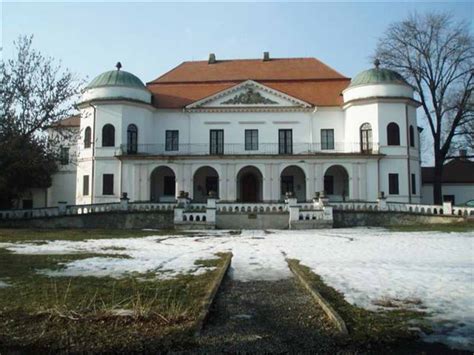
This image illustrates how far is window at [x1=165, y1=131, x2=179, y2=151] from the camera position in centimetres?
3642

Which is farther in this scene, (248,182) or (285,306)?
(248,182)

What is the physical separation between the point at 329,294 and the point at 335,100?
101ft

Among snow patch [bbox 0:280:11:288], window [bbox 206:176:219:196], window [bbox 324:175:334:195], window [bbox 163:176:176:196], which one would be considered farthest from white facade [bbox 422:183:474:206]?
snow patch [bbox 0:280:11:288]

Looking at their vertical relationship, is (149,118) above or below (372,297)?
above

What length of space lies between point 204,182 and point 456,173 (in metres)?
24.4

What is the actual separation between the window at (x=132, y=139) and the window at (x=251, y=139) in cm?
876

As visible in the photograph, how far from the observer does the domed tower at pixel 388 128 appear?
32.8 m

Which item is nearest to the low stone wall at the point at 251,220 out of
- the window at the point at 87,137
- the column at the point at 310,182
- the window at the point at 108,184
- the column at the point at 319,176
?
the column at the point at 310,182

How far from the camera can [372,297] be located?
6.96 metres

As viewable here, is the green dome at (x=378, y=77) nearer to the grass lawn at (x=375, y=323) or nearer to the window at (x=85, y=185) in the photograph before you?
the window at (x=85, y=185)

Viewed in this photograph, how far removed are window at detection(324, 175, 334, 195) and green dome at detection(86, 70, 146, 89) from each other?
1621cm

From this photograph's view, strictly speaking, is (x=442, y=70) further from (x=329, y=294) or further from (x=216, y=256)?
(x=329, y=294)

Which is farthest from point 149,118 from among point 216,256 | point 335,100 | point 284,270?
point 284,270

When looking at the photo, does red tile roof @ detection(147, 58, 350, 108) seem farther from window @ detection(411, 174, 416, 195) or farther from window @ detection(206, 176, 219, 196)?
window @ detection(411, 174, 416, 195)
